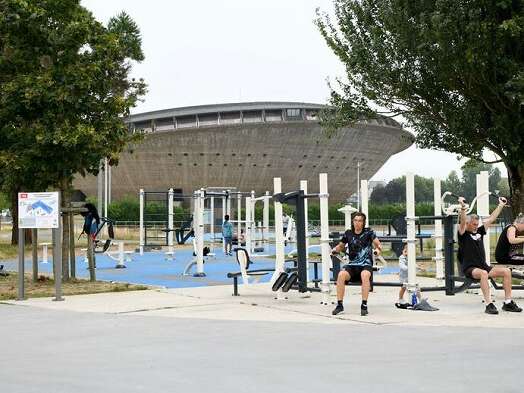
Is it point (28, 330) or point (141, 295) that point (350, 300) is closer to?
point (141, 295)

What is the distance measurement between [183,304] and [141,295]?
1.88 metres

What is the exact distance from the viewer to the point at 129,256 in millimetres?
28344

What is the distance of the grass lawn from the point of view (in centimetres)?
1436

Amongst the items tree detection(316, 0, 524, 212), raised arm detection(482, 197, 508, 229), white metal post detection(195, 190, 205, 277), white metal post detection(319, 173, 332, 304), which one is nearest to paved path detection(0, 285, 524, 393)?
white metal post detection(319, 173, 332, 304)

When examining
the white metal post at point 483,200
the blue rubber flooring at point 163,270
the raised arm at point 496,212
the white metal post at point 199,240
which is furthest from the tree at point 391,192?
the raised arm at point 496,212

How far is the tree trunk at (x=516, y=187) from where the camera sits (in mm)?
23359

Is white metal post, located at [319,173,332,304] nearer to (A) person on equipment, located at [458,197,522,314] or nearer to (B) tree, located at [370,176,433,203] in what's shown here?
(A) person on equipment, located at [458,197,522,314]

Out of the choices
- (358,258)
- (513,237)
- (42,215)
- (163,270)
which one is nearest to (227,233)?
(163,270)

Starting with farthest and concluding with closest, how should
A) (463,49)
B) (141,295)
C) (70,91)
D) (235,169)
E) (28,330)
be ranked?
(235,169) → (463,49) → (70,91) → (141,295) → (28,330)

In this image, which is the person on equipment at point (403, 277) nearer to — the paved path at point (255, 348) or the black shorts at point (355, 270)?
the paved path at point (255, 348)

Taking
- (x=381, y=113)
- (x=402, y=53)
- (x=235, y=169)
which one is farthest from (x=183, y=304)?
(x=235, y=169)

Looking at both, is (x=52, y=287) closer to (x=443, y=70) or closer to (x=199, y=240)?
(x=199, y=240)

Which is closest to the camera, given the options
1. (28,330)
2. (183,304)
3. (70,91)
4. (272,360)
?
(272,360)

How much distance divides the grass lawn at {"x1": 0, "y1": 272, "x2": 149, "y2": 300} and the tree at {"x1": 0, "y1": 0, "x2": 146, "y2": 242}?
2017 mm
